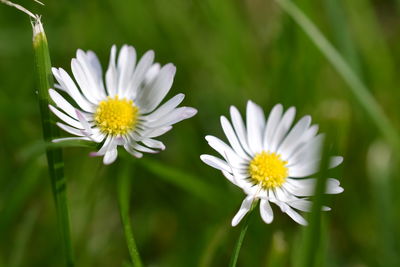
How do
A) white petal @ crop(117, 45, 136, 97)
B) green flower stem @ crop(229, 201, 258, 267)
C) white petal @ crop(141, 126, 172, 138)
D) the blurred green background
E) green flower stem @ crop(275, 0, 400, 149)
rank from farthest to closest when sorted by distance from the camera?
green flower stem @ crop(275, 0, 400, 149), the blurred green background, white petal @ crop(117, 45, 136, 97), white petal @ crop(141, 126, 172, 138), green flower stem @ crop(229, 201, 258, 267)

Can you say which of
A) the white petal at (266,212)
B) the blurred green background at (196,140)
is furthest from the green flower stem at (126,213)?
the white petal at (266,212)

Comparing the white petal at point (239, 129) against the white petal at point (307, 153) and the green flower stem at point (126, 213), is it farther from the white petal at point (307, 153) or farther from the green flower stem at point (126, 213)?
the green flower stem at point (126, 213)

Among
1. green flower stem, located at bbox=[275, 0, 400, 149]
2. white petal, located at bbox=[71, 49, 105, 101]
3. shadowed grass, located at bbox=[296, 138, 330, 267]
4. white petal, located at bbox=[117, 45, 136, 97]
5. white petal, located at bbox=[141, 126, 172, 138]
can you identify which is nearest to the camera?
shadowed grass, located at bbox=[296, 138, 330, 267]

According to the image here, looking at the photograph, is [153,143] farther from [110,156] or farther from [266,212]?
[266,212]

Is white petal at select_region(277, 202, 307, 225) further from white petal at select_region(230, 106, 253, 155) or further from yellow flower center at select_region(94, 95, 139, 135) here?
yellow flower center at select_region(94, 95, 139, 135)

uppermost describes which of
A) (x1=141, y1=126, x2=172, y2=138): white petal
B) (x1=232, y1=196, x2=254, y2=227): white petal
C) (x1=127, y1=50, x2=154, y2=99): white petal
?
(x1=127, y1=50, x2=154, y2=99): white petal

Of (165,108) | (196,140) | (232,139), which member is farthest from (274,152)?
(196,140)

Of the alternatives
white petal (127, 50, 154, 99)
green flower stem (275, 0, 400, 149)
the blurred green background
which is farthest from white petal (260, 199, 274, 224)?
green flower stem (275, 0, 400, 149)

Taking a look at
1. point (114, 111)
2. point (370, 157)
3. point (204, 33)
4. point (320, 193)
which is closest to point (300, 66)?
point (370, 157)

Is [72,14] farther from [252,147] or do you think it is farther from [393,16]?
[393,16]
